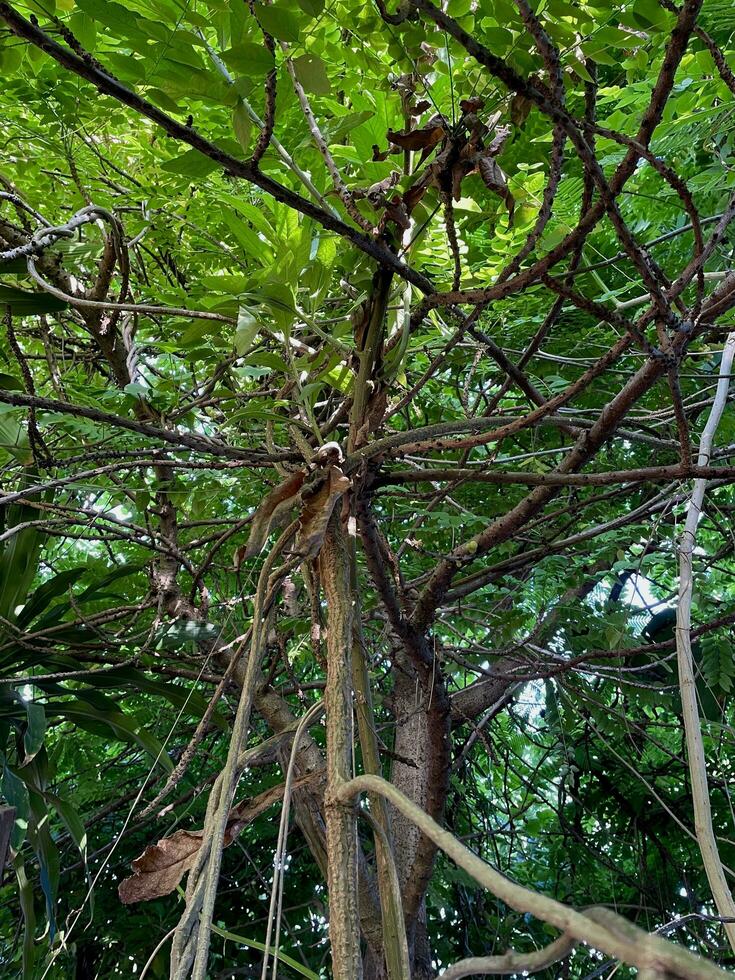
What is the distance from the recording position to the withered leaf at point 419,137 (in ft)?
2.51

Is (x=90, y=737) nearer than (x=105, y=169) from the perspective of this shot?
No

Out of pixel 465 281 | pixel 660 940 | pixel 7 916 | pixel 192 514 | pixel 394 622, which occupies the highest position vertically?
pixel 192 514

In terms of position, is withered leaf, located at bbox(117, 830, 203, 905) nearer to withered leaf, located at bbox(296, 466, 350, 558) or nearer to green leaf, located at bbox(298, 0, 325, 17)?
withered leaf, located at bbox(296, 466, 350, 558)

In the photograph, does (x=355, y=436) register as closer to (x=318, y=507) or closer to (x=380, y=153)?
(x=318, y=507)

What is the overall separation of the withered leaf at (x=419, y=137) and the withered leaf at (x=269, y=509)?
36 centimetres

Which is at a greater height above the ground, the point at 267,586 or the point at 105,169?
the point at 105,169

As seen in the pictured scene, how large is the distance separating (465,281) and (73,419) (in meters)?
0.73

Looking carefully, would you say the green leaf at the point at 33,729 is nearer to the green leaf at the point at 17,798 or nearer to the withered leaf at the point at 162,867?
the green leaf at the point at 17,798

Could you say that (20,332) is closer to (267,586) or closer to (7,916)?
(267,586)

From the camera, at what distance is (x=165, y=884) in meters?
0.72

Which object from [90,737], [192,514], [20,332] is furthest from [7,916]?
[20,332]

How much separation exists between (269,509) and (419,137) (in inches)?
16.7

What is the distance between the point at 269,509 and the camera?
2.84ft

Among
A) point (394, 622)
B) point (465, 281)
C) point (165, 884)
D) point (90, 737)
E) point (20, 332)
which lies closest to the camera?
point (165, 884)
